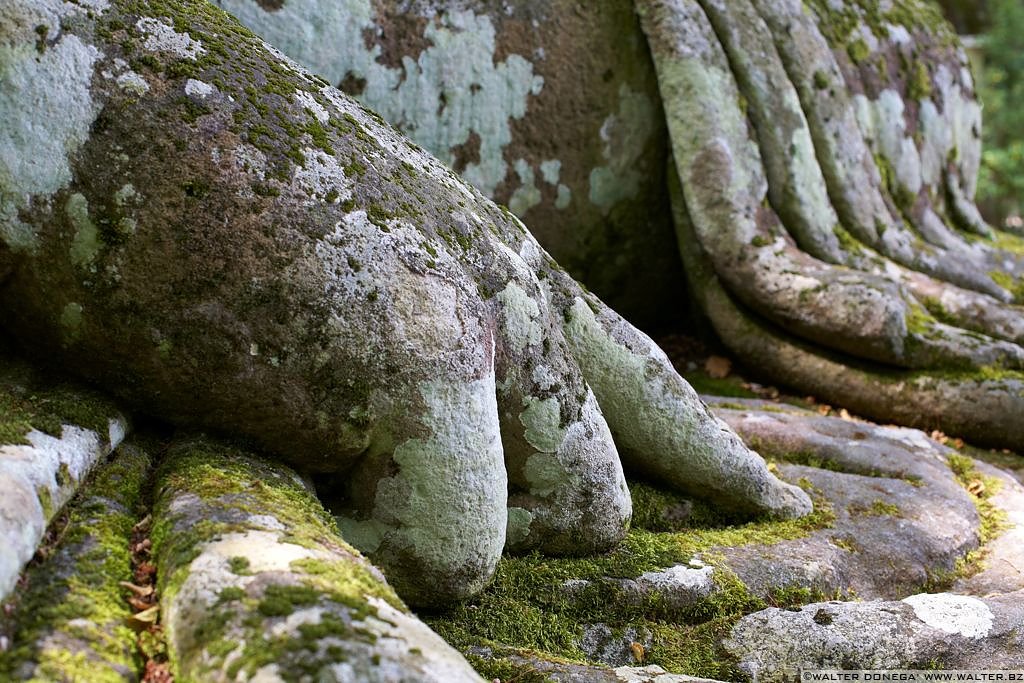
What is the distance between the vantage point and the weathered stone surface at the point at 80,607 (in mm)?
1799

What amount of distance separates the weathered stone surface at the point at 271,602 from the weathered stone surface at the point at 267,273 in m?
0.34

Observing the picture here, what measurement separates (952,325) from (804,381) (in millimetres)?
862

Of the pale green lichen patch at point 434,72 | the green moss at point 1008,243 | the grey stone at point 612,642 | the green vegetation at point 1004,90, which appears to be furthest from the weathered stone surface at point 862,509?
the green vegetation at point 1004,90

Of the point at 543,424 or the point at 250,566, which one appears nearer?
the point at 250,566

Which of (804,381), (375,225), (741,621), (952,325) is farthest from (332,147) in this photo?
(952,325)

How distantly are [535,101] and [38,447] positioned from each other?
126 inches

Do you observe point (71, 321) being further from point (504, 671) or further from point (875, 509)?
point (875, 509)

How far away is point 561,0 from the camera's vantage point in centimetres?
493

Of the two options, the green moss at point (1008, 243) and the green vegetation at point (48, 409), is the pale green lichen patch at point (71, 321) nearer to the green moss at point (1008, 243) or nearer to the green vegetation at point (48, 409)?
the green vegetation at point (48, 409)

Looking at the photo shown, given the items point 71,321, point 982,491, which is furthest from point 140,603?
point 982,491

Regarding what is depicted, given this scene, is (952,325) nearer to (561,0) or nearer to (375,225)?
(561,0)

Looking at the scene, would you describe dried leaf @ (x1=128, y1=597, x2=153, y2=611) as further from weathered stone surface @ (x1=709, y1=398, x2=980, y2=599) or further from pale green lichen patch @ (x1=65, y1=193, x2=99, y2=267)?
weathered stone surface @ (x1=709, y1=398, x2=980, y2=599)

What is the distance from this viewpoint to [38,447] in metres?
2.26

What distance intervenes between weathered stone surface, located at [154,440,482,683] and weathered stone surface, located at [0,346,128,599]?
0.21 metres
